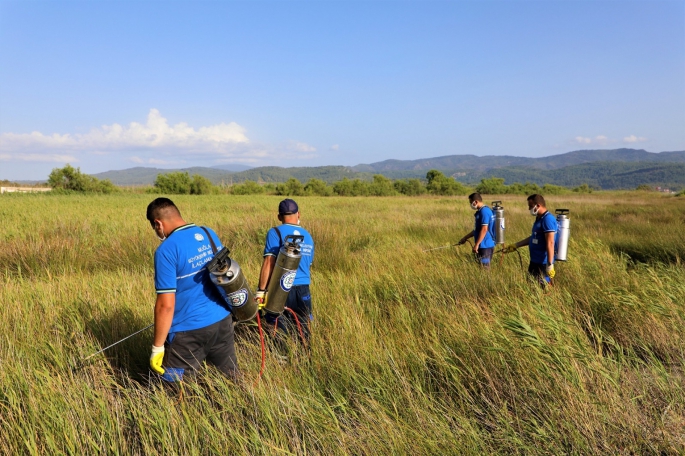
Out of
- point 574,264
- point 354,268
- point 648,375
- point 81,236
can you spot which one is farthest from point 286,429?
point 81,236

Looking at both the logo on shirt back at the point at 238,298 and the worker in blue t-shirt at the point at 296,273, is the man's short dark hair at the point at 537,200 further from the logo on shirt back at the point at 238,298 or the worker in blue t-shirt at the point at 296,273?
the logo on shirt back at the point at 238,298

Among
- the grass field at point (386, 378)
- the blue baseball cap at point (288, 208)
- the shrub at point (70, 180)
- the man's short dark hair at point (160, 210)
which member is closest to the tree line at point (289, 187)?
the shrub at point (70, 180)

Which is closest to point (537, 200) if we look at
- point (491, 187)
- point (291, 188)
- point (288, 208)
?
point (288, 208)

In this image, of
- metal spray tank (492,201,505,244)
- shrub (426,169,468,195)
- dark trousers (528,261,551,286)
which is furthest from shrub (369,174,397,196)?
dark trousers (528,261,551,286)

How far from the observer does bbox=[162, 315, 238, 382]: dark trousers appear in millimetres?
2717

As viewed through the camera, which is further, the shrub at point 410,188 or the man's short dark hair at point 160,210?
the shrub at point 410,188

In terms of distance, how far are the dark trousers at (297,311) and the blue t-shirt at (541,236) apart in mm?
3498

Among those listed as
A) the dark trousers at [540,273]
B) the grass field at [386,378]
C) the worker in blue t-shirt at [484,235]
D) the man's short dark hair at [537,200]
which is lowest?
the grass field at [386,378]

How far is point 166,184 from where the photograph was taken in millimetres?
54219

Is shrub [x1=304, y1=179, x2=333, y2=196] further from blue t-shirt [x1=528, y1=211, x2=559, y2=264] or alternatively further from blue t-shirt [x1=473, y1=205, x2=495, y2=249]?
blue t-shirt [x1=528, y1=211, x2=559, y2=264]

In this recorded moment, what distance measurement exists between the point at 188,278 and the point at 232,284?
32 cm

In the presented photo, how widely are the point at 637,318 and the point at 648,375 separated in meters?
1.28

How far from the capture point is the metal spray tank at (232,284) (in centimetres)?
263

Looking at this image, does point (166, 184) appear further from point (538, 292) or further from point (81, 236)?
point (538, 292)
